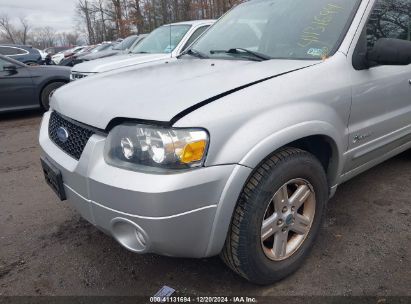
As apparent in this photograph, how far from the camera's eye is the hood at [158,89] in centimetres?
188

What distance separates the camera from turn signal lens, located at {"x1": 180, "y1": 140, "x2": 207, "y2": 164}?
1760mm

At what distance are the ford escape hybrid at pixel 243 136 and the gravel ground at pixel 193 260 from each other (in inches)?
9.1

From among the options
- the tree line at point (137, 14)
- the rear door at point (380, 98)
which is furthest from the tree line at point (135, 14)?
the rear door at point (380, 98)

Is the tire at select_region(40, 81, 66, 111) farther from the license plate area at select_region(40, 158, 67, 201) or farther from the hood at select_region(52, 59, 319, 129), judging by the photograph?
the license plate area at select_region(40, 158, 67, 201)

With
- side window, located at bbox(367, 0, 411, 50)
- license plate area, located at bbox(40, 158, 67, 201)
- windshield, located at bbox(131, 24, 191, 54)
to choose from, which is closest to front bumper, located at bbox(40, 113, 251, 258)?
license plate area, located at bbox(40, 158, 67, 201)

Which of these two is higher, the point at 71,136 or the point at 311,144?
the point at 71,136

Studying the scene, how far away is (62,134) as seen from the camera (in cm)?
232

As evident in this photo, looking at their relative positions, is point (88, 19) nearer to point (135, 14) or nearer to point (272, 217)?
point (135, 14)

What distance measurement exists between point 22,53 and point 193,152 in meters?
14.9

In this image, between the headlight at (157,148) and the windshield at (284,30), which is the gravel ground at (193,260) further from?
the windshield at (284,30)

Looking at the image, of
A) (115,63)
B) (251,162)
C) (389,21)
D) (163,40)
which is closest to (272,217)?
(251,162)

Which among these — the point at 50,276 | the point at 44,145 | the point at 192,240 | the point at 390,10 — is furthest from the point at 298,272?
the point at 390,10

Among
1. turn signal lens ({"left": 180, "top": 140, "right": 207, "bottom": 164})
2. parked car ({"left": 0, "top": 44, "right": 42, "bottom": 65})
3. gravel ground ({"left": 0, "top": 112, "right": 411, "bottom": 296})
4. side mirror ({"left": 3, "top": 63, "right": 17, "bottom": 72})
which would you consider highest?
turn signal lens ({"left": 180, "top": 140, "right": 207, "bottom": 164})

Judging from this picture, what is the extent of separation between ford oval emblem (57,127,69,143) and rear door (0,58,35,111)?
19.1 ft
